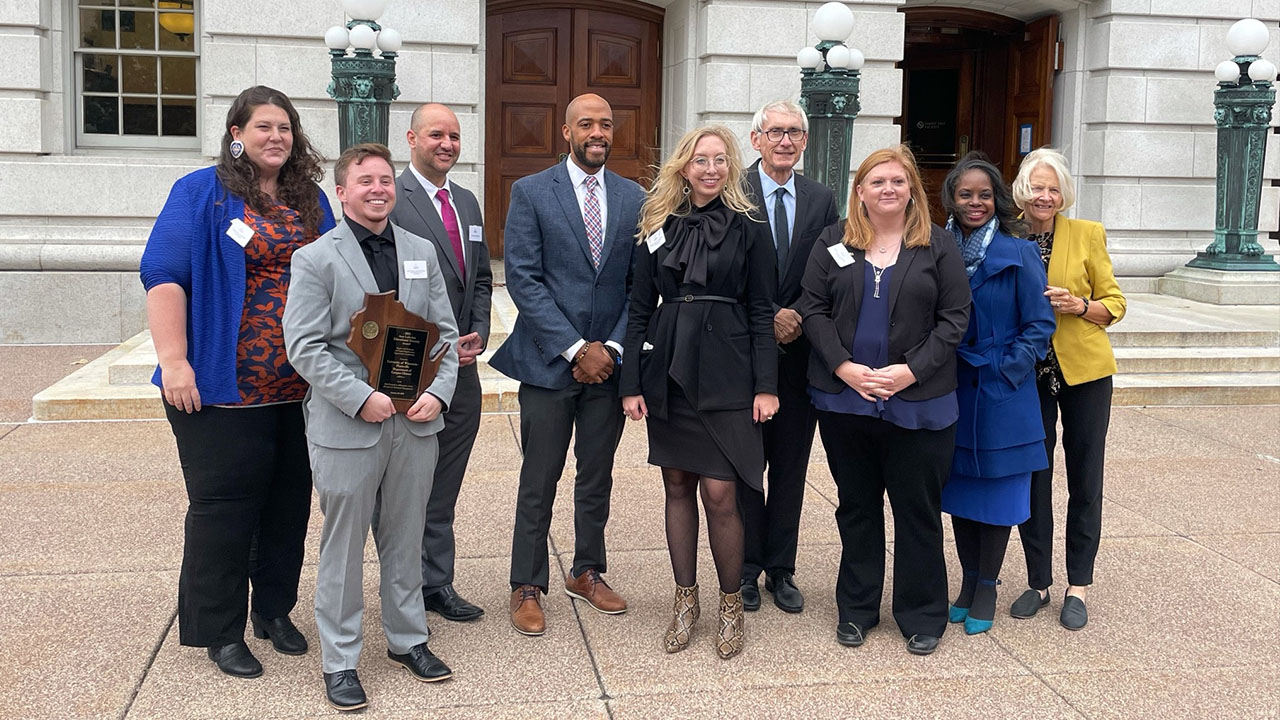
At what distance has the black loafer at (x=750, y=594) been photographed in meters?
4.73

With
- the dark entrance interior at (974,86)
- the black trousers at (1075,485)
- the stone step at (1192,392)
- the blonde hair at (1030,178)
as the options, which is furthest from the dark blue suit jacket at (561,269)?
the dark entrance interior at (974,86)

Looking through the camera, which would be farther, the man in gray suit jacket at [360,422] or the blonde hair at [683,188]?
the blonde hair at [683,188]

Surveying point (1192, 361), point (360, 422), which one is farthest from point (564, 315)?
point (1192, 361)

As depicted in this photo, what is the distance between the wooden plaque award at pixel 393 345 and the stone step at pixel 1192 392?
22.4 feet

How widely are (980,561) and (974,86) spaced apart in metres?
12.2

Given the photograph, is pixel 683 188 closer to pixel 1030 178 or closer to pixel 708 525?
pixel 708 525

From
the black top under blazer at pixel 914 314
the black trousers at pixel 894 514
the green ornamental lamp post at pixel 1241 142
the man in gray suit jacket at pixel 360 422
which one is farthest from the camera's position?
the green ornamental lamp post at pixel 1241 142

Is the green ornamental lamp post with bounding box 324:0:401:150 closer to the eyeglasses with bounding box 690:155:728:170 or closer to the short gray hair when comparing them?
the short gray hair

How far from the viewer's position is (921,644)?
432 centimetres

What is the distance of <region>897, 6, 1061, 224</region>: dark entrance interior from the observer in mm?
14172

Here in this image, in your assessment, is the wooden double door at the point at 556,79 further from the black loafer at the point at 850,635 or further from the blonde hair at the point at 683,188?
the black loafer at the point at 850,635

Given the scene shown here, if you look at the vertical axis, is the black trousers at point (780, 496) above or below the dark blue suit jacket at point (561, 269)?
below

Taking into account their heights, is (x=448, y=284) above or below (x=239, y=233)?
below

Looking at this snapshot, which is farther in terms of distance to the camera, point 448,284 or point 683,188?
point 448,284
